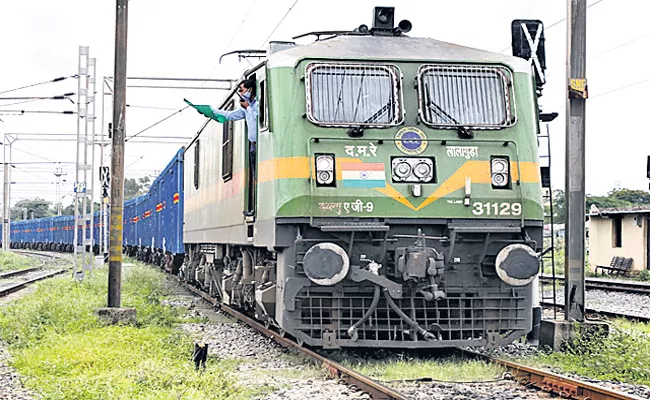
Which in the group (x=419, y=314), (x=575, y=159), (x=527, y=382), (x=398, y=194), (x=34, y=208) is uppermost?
(x=34, y=208)

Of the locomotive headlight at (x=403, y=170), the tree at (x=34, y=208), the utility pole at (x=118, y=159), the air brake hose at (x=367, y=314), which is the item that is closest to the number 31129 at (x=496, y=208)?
the locomotive headlight at (x=403, y=170)

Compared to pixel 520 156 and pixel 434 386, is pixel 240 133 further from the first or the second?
pixel 434 386

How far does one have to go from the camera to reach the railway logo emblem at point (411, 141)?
887 centimetres

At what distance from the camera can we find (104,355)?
9039mm

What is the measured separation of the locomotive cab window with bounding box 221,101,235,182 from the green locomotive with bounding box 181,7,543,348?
2.34 metres

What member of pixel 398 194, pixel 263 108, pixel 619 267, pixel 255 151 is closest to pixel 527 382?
pixel 398 194

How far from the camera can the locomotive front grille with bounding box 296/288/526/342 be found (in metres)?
8.68

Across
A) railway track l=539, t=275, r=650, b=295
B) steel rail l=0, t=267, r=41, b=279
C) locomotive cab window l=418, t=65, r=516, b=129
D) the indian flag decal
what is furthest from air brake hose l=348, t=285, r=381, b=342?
steel rail l=0, t=267, r=41, b=279

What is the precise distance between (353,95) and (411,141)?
0.76 meters

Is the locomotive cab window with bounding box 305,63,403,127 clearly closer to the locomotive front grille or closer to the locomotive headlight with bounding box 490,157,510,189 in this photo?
the locomotive headlight with bounding box 490,157,510,189

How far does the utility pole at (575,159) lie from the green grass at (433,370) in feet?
5.97

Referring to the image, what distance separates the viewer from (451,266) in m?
8.82

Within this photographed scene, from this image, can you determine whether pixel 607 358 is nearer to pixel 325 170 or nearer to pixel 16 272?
pixel 325 170

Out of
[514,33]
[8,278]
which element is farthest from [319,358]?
[8,278]
